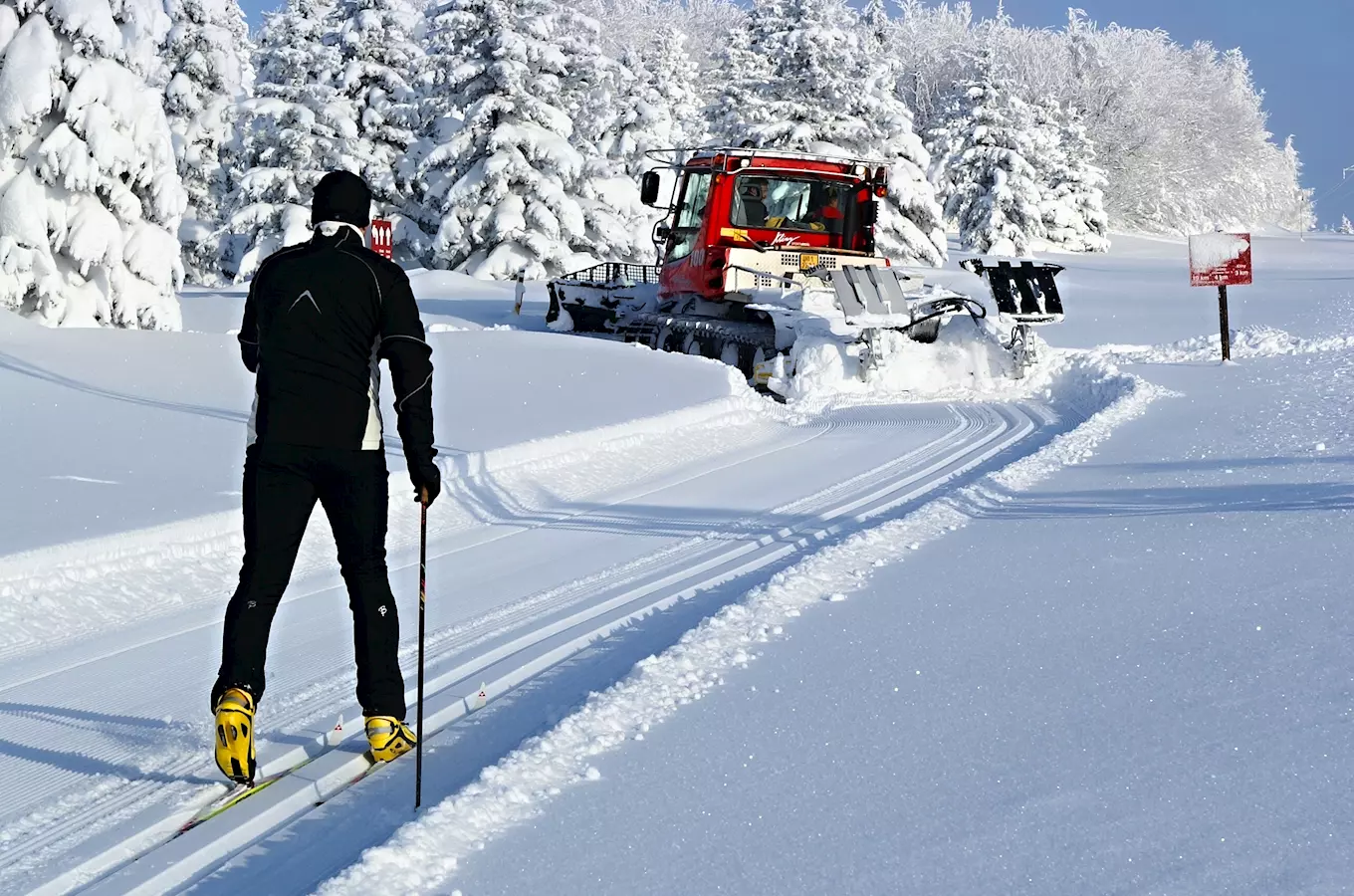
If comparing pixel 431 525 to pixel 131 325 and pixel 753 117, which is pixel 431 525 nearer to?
pixel 131 325

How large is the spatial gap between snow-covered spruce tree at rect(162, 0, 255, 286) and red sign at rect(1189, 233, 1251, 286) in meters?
34.4

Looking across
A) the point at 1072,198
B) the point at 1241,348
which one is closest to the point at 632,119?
the point at 1072,198

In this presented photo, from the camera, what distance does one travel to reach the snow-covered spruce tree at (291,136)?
37812 millimetres

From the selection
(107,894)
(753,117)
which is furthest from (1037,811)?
(753,117)

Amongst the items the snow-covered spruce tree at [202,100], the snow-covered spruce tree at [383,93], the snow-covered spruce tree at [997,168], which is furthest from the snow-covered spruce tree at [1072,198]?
the snow-covered spruce tree at [202,100]

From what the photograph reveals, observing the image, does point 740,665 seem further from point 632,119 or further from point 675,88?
point 675,88

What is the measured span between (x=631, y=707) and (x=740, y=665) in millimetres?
663

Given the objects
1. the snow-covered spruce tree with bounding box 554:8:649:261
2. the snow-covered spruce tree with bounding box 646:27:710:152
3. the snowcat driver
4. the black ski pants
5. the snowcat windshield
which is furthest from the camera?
the snow-covered spruce tree with bounding box 646:27:710:152

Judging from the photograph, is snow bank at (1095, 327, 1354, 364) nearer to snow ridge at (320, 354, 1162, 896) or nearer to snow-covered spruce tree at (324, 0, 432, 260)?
snow ridge at (320, 354, 1162, 896)

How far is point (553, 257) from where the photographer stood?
3556 centimetres

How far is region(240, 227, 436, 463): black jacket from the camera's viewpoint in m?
3.98

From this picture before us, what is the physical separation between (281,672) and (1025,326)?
13119mm

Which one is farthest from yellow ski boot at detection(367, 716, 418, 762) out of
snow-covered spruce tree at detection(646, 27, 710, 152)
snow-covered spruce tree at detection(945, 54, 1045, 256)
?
snow-covered spruce tree at detection(646, 27, 710, 152)

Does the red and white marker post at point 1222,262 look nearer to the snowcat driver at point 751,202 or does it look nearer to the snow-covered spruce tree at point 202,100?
the snowcat driver at point 751,202
